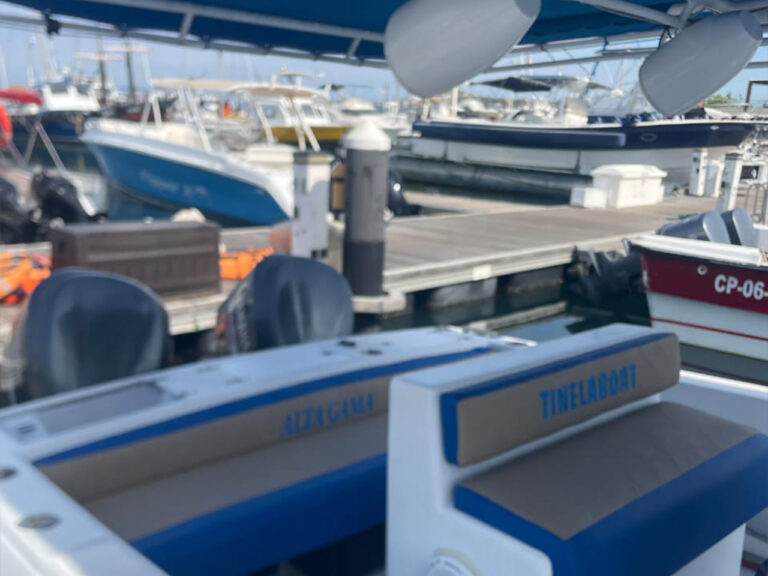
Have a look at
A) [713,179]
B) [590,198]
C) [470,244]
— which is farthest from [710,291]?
[713,179]

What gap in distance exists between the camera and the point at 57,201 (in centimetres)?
1084

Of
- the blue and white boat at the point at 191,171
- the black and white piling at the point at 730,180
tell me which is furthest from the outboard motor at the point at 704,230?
the blue and white boat at the point at 191,171

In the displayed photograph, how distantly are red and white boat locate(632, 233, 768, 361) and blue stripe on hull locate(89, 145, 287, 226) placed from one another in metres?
7.40

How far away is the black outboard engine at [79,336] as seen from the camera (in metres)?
3.09

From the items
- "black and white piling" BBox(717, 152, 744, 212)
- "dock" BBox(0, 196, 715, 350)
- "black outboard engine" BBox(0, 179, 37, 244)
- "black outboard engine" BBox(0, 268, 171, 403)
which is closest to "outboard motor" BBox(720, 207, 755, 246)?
"black and white piling" BBox(717, 152, 744, 212)

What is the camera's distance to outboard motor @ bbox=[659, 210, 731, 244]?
7707 millimetres

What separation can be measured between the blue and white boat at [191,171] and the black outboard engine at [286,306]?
355 inches

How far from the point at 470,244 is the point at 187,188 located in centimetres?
748

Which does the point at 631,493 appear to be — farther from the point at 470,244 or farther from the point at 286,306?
the point at 470,244

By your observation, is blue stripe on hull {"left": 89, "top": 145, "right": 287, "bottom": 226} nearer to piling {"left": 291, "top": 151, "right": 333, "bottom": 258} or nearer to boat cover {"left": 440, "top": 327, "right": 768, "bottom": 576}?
piling {"left": 291, "top": 151, "right": 333, "bottom": 258}

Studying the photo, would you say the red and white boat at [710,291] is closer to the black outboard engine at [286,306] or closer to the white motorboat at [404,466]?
the black outboard engine at [286,306]

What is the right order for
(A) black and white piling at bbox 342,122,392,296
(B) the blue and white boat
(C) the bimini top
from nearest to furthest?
(A) black and white piling at bbox 342,122,392,296, (B) the blue and white boat, (C) the bimini top

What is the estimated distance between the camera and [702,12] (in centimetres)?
270

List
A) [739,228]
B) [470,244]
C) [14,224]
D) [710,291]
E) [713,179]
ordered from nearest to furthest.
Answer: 1. [710,291]
2. [739,228]
3. [470,244]
4. [14,224]
5. [713,179]
